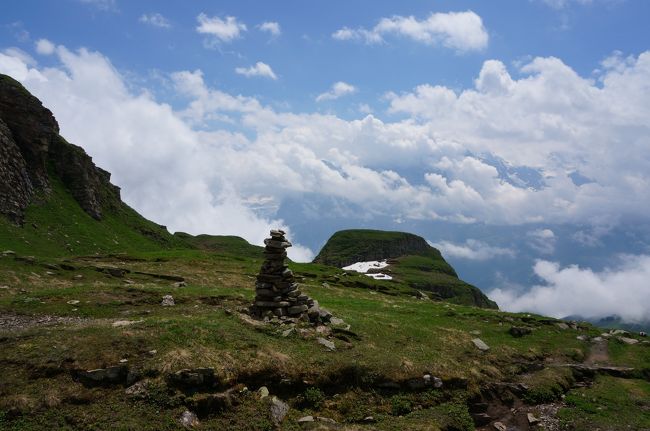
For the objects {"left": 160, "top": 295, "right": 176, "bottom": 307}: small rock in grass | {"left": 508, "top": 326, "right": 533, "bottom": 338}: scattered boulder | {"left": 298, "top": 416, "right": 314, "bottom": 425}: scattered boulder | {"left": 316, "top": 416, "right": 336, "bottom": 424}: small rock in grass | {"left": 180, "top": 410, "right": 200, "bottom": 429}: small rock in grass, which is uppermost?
{"left": 508, "top": 326, "right": 533, "bottom": 338}: scattered boulder

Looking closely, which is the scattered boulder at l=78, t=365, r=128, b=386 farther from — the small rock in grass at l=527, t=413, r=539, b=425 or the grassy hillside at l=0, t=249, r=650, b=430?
the small rock in grass at l=527, t=413, r=539, b=425

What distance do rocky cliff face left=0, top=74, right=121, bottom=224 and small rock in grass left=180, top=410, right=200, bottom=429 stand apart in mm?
91782

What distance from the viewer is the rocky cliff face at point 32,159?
323ft

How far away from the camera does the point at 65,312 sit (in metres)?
31.9

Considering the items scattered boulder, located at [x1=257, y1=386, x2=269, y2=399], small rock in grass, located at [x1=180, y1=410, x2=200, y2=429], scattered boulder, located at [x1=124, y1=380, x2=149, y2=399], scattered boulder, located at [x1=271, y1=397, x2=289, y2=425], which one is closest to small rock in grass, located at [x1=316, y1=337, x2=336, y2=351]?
scattered boulder, located at [x1=257, y1=386, x2=269, y2=399]

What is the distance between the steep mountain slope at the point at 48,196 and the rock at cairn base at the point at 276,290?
212 ft

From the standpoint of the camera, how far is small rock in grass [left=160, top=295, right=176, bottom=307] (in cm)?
3718

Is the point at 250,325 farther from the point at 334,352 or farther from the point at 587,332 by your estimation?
the point at 587,332

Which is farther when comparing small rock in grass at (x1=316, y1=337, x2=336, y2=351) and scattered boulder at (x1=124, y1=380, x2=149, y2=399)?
small rock in grass at (x1=316, y1=337, x2=336, y2=351)

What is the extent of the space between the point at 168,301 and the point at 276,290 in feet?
35.4

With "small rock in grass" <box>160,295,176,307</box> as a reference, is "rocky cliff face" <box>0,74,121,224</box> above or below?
above

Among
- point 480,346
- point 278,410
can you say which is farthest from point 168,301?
point 480,346

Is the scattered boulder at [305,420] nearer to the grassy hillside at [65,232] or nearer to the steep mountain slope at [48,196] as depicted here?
the grassy hillside at [65,232]

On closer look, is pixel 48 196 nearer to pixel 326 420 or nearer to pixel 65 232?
pixel 65 232
